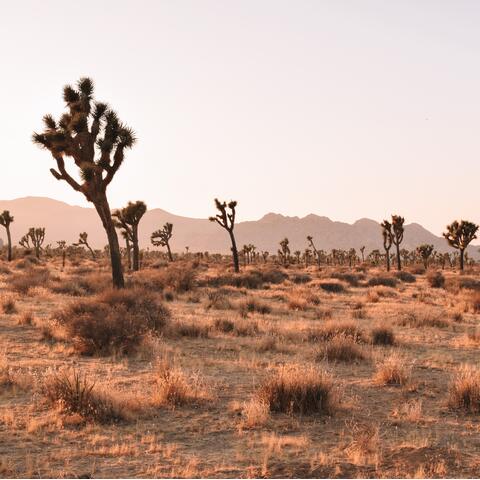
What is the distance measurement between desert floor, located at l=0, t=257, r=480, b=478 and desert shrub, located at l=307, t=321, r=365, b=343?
37mm

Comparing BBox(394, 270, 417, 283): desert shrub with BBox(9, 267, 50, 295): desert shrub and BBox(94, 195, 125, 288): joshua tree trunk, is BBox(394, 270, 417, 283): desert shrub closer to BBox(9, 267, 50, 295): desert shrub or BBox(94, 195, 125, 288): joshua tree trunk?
BBox(94, 195, 125, 288): joshua tree trunk

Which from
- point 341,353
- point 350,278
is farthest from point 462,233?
point 341,353

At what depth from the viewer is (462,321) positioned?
55.5 ft

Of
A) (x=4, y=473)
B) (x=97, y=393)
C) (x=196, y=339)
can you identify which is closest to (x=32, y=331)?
(x=196, y=339)

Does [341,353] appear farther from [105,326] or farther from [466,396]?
[105,326]

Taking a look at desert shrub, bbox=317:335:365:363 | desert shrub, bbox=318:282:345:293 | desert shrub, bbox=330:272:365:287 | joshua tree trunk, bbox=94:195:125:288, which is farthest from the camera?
desert shrub, bbox=330:272:365:287

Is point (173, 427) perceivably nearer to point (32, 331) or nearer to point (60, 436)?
point (60, 436)

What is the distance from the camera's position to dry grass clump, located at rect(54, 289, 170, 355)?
10.9 m

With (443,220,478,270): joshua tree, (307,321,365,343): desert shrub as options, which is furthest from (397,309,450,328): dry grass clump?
(443,220,478,270): joshua tree

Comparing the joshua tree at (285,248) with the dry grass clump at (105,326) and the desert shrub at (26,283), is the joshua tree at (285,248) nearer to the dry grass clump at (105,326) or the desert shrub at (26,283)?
the desert shrub at (26,283)

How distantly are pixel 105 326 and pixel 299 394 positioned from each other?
5206 millimetres

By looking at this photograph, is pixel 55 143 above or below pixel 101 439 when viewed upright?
above

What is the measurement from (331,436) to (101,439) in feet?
8.48

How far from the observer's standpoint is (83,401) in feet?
22.5
